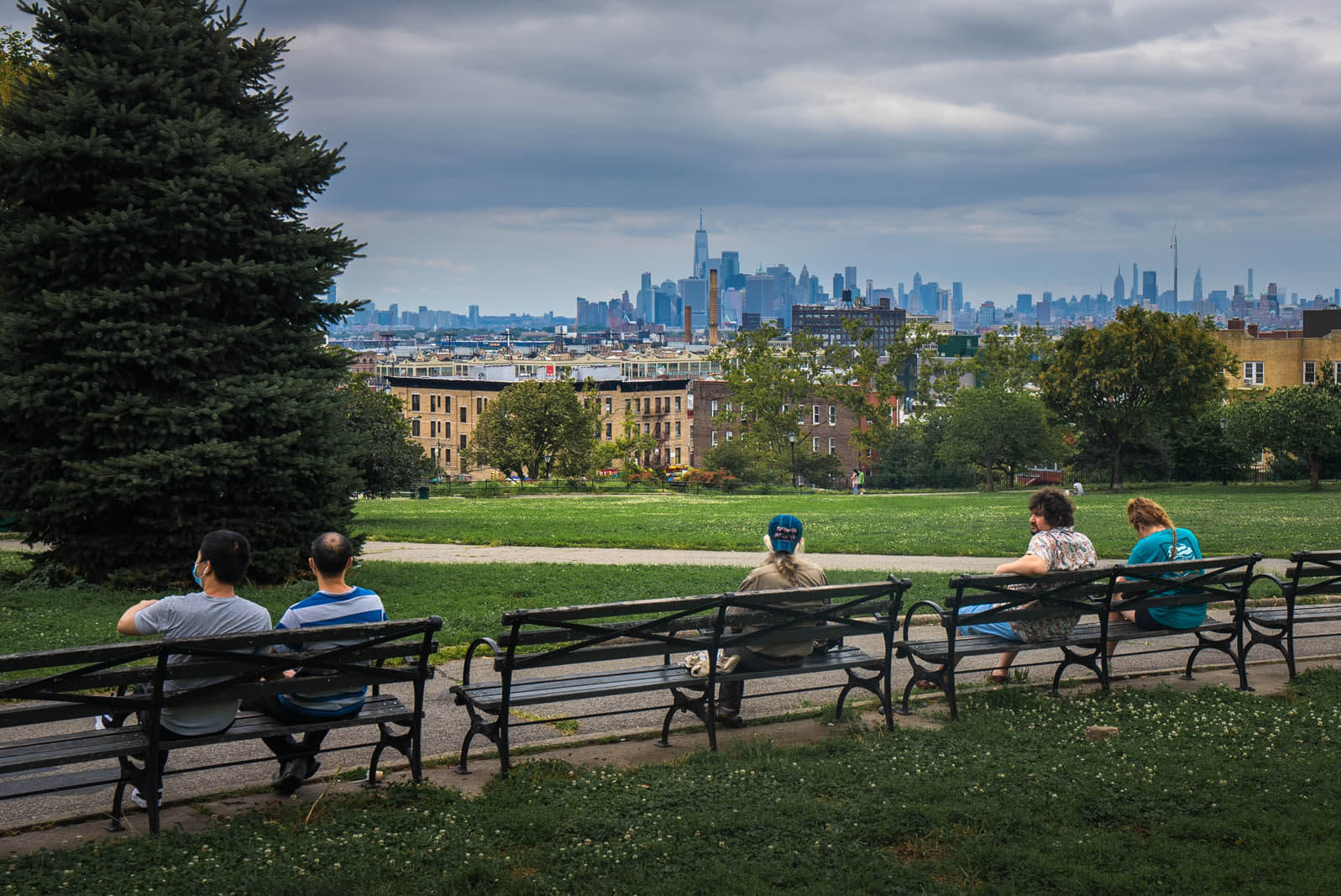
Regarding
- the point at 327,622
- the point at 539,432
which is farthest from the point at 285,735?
the point at 539,432

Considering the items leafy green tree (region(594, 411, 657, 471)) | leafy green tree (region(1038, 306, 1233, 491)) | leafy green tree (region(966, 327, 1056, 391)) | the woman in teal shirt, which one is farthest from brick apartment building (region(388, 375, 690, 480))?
the woman in teal shirt

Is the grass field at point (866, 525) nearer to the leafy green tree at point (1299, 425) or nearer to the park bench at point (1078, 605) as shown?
the leafy green tree at point (1299, 425)

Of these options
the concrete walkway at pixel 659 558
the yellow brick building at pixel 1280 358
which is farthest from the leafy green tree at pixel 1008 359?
the concrete walkway at pixel 659 558

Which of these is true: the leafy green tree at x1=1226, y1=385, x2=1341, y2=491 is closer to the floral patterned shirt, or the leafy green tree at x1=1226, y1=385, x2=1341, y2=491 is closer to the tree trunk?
the tree trunk

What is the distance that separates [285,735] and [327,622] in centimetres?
65

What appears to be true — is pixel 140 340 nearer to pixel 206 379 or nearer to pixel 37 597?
pixel 206 379

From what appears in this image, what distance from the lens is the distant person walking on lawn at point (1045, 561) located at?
8.38 metres

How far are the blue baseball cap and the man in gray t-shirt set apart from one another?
10.6 feet

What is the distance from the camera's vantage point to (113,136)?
13.8 m

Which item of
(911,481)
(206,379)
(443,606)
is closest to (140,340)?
(206,379)

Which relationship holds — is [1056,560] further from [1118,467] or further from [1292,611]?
[1118,467]

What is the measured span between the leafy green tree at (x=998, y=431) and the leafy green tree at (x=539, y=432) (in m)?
22.2

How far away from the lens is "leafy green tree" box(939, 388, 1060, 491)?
6006cm

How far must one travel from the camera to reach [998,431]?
197ft
